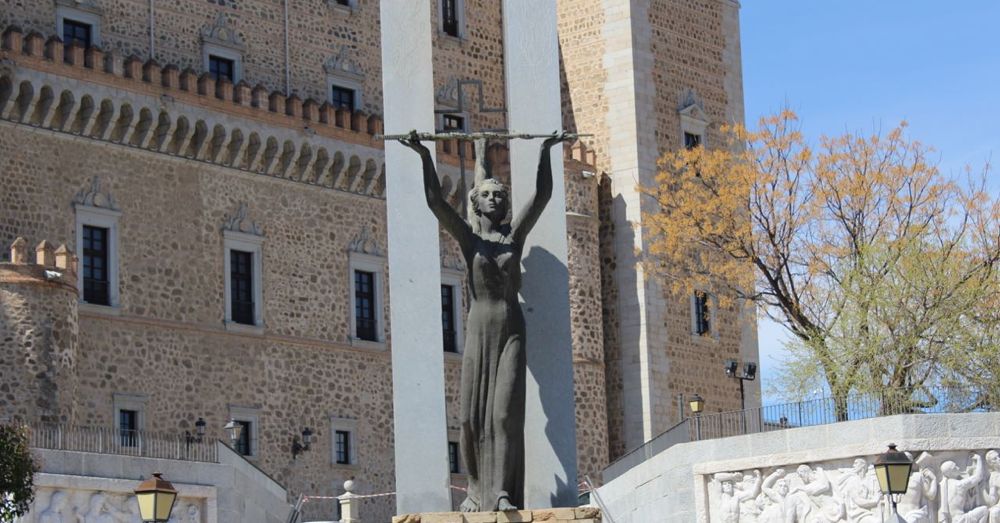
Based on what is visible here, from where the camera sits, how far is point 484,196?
13211mm

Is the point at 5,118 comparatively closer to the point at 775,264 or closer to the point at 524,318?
the point at 775,264

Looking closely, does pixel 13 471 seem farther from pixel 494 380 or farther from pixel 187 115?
pixel 187 115

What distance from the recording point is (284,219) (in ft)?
118

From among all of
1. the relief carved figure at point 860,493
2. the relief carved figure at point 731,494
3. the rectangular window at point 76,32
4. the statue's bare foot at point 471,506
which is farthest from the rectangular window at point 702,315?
the statue's bare foot at point 471,506

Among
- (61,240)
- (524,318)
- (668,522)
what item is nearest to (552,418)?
(524,318)

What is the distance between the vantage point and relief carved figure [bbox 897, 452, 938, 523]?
26.3 meters

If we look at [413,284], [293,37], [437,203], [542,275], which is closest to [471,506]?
[413,284]

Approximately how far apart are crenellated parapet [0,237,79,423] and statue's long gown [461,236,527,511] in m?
16.3

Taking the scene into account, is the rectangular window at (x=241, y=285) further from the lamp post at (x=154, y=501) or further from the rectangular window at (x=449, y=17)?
the lamp post at (x=154, y=501)

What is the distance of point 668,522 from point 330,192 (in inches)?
449

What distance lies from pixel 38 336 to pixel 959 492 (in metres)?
12.9

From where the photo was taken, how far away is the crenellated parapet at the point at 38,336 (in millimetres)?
28469

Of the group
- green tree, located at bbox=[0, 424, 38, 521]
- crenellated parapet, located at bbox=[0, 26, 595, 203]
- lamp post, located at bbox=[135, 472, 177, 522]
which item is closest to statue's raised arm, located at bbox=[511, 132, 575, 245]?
lamp post, located at bbox=[135, 472, 177, 522]

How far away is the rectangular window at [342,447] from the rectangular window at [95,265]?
5448 millimetres
